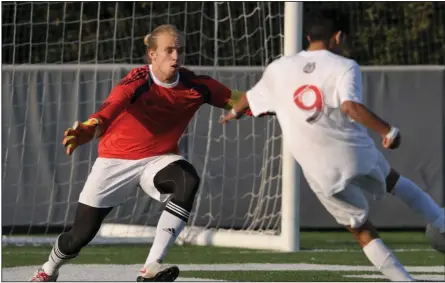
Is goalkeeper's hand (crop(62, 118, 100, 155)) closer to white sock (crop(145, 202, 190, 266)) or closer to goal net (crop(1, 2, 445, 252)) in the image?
white sock (crop(145, 202, 190, 266))

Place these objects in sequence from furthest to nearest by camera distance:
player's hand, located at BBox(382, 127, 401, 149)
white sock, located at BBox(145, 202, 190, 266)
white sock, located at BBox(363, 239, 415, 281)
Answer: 1. white sock, located at BBox(145, 202, 190, 266)
2. white sock, located at BBox(363, 239, 415, 281)
3. player's hand, located at BBox(382, 127, 401, 149)

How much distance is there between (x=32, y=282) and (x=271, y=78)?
2318 mm

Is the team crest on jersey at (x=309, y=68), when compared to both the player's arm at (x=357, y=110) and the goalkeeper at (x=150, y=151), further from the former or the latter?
the goalkeeper at (x=150, y=151)

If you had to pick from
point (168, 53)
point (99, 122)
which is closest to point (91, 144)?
point (168, 53)

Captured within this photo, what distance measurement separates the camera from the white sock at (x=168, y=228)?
810 cm

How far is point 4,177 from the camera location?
1515 centimetres

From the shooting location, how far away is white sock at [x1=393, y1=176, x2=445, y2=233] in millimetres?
7402

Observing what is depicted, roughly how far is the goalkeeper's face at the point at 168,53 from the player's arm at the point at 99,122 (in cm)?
24

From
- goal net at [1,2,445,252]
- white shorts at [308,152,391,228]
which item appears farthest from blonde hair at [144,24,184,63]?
goal net at [1,2,445,252]

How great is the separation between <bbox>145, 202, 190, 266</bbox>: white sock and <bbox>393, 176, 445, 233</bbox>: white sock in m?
1.48

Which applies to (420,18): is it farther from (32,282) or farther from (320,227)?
(32,282)

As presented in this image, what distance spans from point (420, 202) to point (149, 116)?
80.1 inches

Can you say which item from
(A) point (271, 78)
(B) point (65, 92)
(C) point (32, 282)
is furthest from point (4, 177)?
(A) point (271, 78)

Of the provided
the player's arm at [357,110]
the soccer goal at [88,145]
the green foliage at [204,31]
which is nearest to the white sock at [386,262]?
the player's arm at [357,110]
